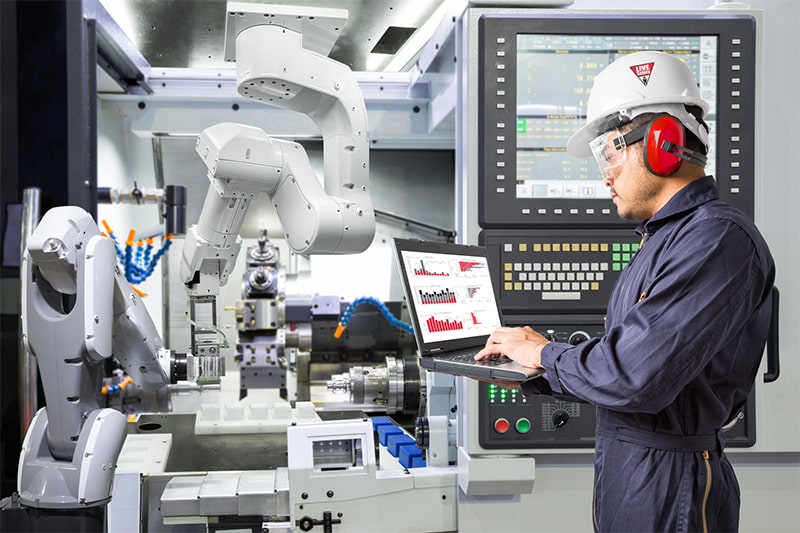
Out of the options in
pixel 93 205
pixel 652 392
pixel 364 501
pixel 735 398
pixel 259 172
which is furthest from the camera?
pixel 93 205

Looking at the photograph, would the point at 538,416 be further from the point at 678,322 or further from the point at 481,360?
the point at 678,322

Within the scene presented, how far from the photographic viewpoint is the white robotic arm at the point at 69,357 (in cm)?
199

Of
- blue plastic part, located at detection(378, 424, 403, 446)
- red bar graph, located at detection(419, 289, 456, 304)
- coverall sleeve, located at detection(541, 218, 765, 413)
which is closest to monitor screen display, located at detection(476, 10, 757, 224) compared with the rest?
red bar graph, located at detection(419, 289, 456, 304)

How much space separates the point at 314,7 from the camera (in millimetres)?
1988

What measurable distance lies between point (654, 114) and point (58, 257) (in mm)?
1728

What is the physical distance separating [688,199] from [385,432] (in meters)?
1.79

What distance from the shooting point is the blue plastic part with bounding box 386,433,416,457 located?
2637 millimetres

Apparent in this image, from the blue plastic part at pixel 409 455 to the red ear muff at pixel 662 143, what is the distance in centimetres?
150

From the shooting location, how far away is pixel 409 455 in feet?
8.29

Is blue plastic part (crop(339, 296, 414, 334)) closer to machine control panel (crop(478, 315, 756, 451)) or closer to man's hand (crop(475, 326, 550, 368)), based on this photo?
machine control panel (crop(478, 315, 756, 451))

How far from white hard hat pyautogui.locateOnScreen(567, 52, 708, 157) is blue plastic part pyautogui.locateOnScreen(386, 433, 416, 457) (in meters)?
1.59

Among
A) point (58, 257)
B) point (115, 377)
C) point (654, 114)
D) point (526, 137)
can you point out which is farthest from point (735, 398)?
point (115, 377)

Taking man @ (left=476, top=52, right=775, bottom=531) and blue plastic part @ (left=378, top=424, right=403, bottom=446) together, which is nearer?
man @ (left=476, top=52, right=775, bottom=531)

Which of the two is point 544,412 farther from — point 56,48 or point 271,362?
point 56,48
